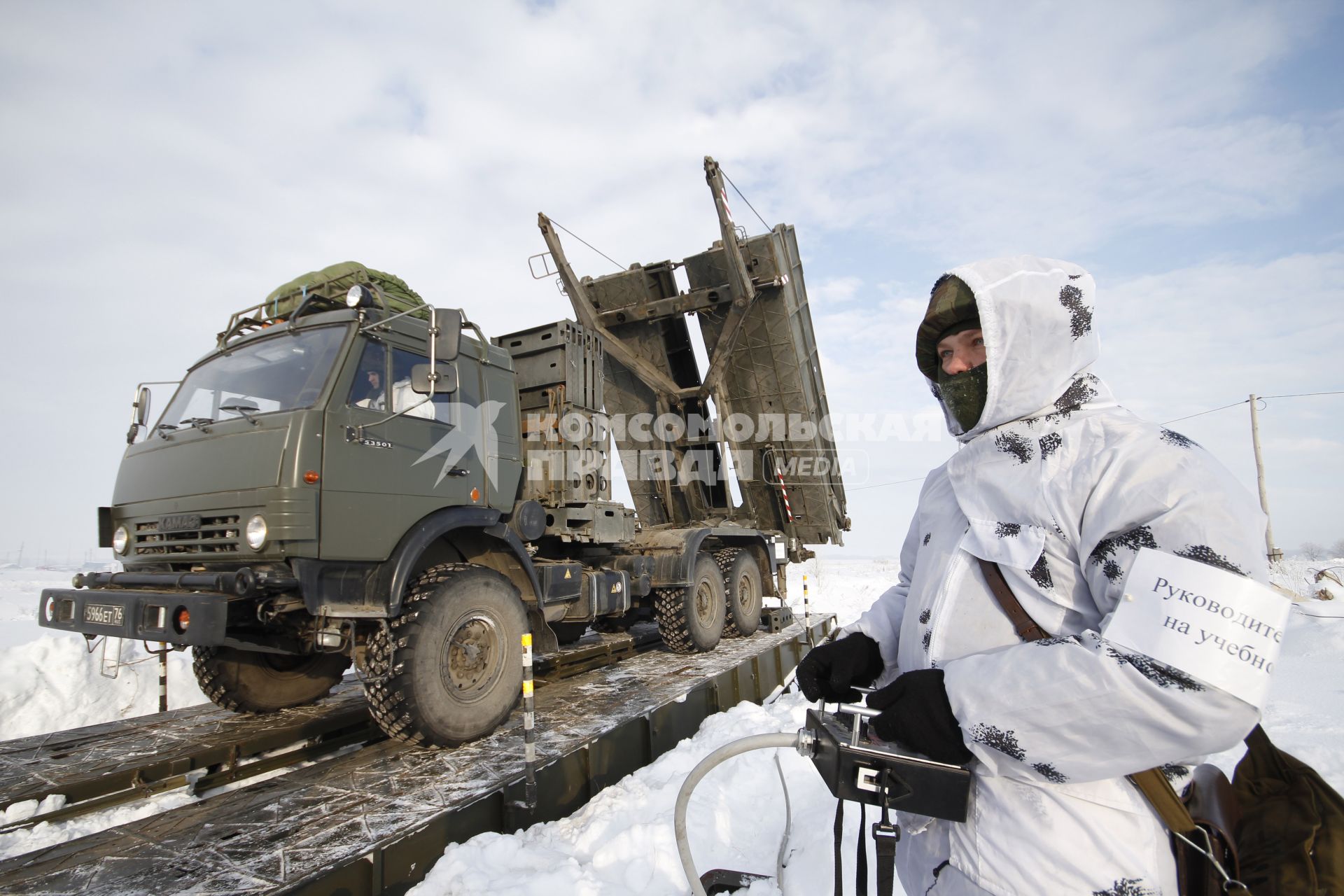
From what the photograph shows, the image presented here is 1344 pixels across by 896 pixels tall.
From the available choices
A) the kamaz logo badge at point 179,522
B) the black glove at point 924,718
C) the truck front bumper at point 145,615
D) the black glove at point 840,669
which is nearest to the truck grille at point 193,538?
the kamaz logo badge at point 179,522

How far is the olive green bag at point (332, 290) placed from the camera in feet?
15.5

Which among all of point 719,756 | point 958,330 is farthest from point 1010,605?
point 719,756

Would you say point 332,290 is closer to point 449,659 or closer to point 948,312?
point 449,659

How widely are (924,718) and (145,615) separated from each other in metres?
3.93

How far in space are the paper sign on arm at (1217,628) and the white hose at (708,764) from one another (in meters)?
0.71

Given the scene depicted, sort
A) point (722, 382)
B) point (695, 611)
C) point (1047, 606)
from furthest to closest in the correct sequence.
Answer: point (722, 382)
point (695, 611)
point (1047, 606)

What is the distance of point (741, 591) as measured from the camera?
8383 mm

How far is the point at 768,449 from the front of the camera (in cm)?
820

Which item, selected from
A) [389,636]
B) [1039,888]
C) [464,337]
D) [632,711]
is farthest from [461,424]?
A: [1039,888]

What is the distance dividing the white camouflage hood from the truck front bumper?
3.57 metres

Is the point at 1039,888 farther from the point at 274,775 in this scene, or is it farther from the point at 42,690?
the point at 42,690

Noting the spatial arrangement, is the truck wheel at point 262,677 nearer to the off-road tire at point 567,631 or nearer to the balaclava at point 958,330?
the off-road tire at point 567,631

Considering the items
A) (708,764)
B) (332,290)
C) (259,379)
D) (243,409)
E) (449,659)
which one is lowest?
(449,659)

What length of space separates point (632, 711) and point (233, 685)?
2.91 metres
